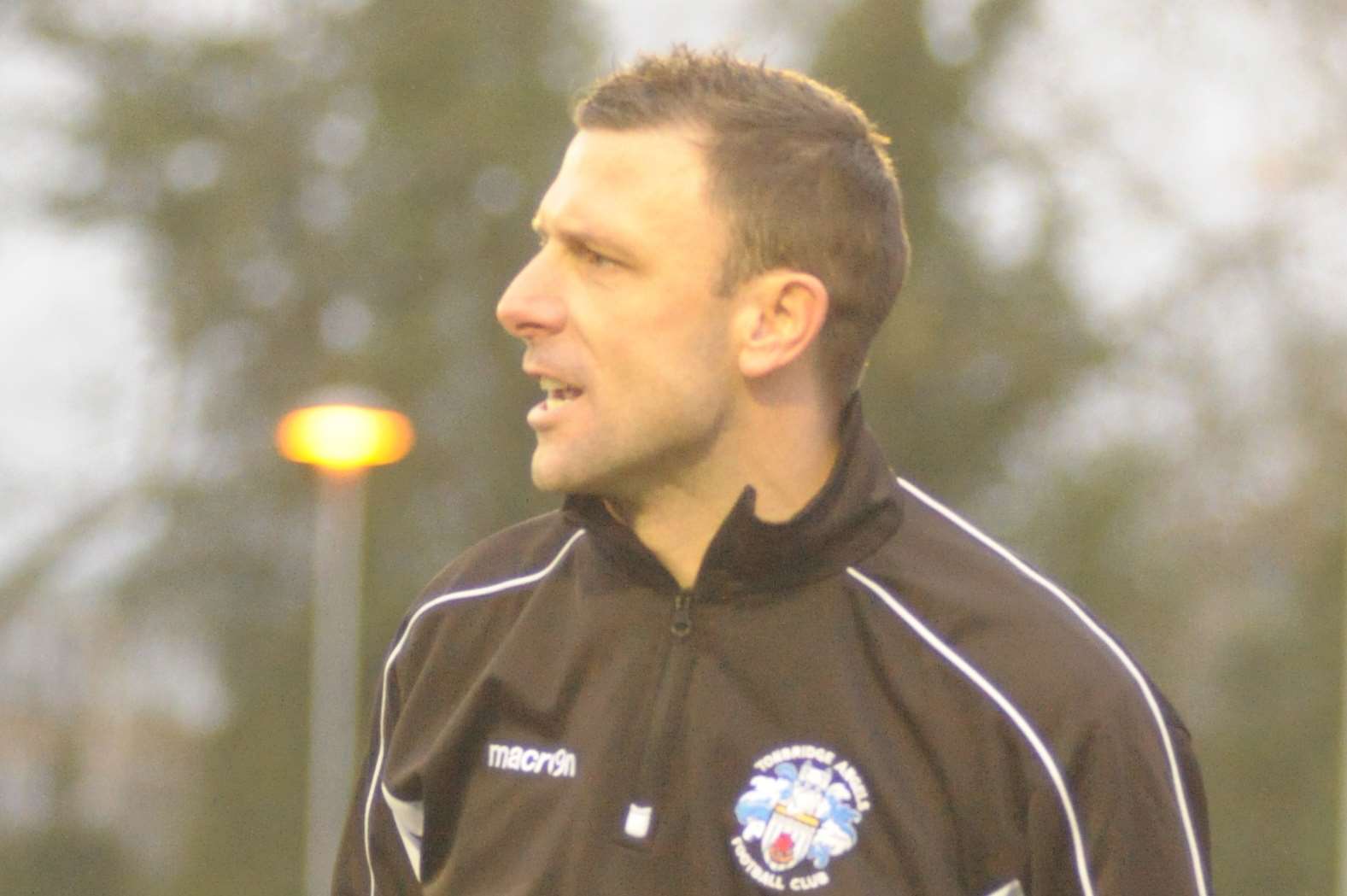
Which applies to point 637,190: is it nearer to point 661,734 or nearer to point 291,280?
point 661,734

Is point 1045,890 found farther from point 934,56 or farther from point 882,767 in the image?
point 934,56

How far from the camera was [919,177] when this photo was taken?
12.3 metres

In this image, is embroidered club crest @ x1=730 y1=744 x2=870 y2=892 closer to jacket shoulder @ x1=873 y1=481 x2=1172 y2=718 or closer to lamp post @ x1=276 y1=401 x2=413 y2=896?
jacket shoulder @ x1=873 y1=481 x2=1172 y2=718

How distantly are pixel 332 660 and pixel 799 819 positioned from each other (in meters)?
10.3

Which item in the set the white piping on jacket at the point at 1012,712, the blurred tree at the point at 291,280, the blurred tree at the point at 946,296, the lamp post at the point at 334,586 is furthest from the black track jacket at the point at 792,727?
the blurred tree at the point at 291,280

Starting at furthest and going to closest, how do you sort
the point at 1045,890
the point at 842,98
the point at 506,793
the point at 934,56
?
the point at 934,56
the point at 842,98
the point at 506,793
the point at 1045,890

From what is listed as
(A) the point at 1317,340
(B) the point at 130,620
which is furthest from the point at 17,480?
(A) the point at 1317,340

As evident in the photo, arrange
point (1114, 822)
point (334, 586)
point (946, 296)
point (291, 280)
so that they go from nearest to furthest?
point (1114, 822), point (946, 296), point (334, 586), point (291, 280)

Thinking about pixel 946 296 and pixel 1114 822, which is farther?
pixel 946 296

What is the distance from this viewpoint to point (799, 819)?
7.53ft

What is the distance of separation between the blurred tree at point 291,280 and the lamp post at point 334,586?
20 centimetres

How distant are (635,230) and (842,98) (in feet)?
1.34

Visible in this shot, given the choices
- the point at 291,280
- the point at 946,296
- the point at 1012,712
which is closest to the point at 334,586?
the point at 291,280

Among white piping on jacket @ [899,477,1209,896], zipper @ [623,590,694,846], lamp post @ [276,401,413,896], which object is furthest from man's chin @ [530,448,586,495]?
lamp post @ [276,401,413,896]
